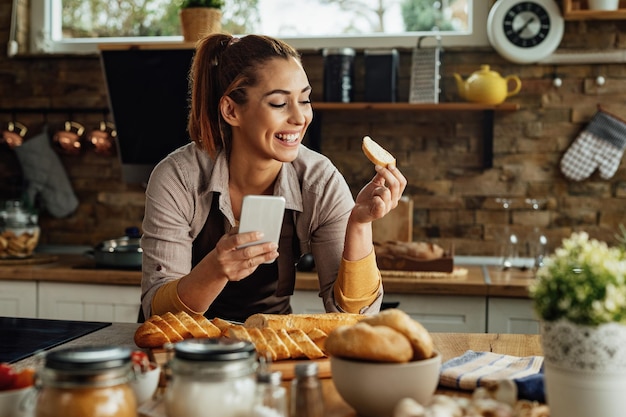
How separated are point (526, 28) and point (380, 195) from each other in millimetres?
2002

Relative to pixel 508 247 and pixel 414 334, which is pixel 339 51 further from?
pixel 414 334

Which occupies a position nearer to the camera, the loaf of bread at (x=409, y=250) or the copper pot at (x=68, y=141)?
the loaf of bread at (x=409, y=250)

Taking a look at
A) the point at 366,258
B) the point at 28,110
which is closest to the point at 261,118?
the point at 366,258

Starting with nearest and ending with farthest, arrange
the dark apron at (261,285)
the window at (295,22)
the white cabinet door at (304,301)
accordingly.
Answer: the dark apron at (261,285) → the white cabinet door at (304,301) → the window at (295,22)

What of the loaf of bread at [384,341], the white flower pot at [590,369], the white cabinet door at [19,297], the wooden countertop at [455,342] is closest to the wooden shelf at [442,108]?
the white cabinet door at [19,297]

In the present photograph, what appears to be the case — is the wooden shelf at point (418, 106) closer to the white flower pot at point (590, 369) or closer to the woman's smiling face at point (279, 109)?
the woman's smiling face at point (279, 109)

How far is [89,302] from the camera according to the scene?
3324mm

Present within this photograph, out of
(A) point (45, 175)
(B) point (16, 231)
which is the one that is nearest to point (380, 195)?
(B) point (16, 231)

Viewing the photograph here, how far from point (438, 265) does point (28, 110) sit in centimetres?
227

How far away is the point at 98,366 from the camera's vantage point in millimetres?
986

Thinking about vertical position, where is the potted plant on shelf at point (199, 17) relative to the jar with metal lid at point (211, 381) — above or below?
above

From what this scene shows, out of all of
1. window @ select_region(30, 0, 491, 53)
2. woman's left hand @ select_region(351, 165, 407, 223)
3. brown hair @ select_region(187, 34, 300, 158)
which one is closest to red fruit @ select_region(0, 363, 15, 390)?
woman's left hand @ select_region(351, 165, 407, 223)

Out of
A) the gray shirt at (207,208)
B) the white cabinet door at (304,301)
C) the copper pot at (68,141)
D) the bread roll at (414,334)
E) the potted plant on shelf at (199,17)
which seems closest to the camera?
the bread roll at (414,334)

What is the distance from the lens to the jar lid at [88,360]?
0.98m
